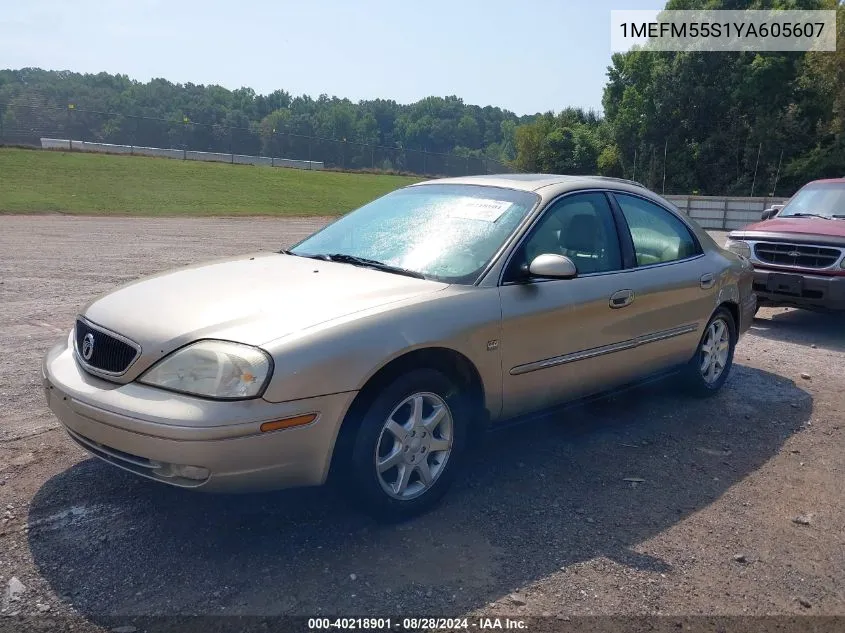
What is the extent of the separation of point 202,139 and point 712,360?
171ft

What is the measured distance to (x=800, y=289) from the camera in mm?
8336

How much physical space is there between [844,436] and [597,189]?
2.45 metres

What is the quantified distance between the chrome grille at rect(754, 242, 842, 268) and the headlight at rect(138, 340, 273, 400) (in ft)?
24.3

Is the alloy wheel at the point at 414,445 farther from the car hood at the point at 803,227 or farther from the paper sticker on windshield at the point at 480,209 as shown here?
the car hood at the point at 803,227

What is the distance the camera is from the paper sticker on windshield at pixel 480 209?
4328 mm

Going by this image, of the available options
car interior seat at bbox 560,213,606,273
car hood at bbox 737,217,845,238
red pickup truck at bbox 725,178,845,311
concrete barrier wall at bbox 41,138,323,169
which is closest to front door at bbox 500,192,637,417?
car interior seat at bbox 560,213,606,273

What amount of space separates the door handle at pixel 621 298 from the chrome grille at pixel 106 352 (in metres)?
2.75

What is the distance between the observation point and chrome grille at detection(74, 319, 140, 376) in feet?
10.7

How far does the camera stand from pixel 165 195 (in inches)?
1194

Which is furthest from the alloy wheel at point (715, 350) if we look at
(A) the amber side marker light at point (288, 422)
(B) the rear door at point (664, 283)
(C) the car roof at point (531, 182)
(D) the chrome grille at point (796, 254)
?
(A) the amber side marker light at point (288, 422)

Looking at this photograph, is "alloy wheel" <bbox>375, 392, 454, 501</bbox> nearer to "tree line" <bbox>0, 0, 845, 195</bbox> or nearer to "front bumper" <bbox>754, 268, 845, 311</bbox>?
"front bumper" <bbox>754, 268, 845, 311</bbox>

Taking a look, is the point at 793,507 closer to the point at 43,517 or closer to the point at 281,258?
the point at 281,258

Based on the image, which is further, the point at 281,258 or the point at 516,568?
the point at 281,258

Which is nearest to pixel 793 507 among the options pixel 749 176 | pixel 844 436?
pixel 844 436
